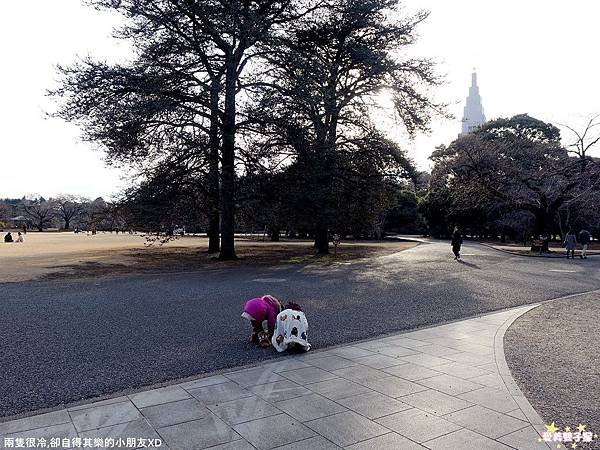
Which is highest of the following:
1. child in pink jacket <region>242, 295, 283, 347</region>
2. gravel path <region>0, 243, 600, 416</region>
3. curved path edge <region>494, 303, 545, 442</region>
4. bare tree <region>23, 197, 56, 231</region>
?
bare tree <region>23, 197, 56, 231</region>

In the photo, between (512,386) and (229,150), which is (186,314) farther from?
(229,150)

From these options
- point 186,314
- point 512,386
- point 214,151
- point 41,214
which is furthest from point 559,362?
point 41,214

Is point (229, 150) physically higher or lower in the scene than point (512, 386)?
higher

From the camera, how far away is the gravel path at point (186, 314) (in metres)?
5.14

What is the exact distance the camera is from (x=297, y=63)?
18016mm

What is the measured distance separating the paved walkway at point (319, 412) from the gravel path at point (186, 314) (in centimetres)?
64

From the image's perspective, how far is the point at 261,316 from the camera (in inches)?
246

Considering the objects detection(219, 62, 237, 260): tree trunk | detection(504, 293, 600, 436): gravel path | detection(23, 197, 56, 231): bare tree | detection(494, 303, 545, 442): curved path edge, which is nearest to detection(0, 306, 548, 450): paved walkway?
detection(494, 303, 545, 442): curved path edge

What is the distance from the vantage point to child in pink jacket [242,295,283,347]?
245 inches

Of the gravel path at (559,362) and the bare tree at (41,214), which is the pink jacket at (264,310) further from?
the bare tree at (41,214)

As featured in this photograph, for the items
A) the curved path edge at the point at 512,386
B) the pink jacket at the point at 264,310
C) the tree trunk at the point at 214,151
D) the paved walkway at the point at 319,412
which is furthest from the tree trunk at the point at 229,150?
the paved walkway at the point at 319,412

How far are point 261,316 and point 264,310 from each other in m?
0.10

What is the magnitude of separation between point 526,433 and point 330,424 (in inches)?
63.8

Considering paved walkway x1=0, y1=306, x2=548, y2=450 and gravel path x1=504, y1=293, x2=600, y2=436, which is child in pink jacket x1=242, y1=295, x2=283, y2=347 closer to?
paved walkway x1=0, y1=306, x2=548, y2=450
